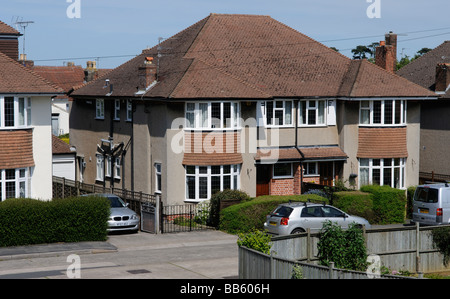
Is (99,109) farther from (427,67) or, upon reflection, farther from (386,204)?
(427,67)

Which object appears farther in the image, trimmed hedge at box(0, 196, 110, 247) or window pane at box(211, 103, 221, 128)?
window pane at box(211, 103, 221, 128)

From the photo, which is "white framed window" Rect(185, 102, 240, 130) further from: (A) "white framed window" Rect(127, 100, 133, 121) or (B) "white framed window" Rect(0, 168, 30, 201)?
(B) "white framed window" Rect(0, 168, 30, 201)

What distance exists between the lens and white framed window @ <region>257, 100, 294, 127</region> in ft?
117

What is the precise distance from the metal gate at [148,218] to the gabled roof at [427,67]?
1970 cm

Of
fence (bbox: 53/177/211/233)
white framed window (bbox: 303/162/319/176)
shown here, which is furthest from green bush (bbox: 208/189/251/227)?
white framed window (bbox: 303/162/319/176)

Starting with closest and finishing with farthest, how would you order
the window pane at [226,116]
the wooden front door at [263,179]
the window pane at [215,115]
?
1. the window pane at [215,115]
2. the window pane at [226,116]
3. the wooden front door at [263,179]

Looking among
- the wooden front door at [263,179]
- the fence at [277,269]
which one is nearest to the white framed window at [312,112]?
the wooden front door at [263,179]

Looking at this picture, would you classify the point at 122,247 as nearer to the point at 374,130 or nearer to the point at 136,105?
the point at 136,105

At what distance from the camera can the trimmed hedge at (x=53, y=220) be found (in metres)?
25.3

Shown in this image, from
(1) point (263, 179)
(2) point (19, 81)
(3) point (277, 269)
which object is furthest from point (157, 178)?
(3) point (277, 269)

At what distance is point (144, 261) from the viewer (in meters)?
23.8

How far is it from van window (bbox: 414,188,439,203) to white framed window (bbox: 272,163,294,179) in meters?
8.03

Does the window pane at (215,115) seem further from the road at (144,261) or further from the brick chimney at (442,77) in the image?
the brick chimney at (442,77)

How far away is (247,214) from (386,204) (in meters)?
7.43
